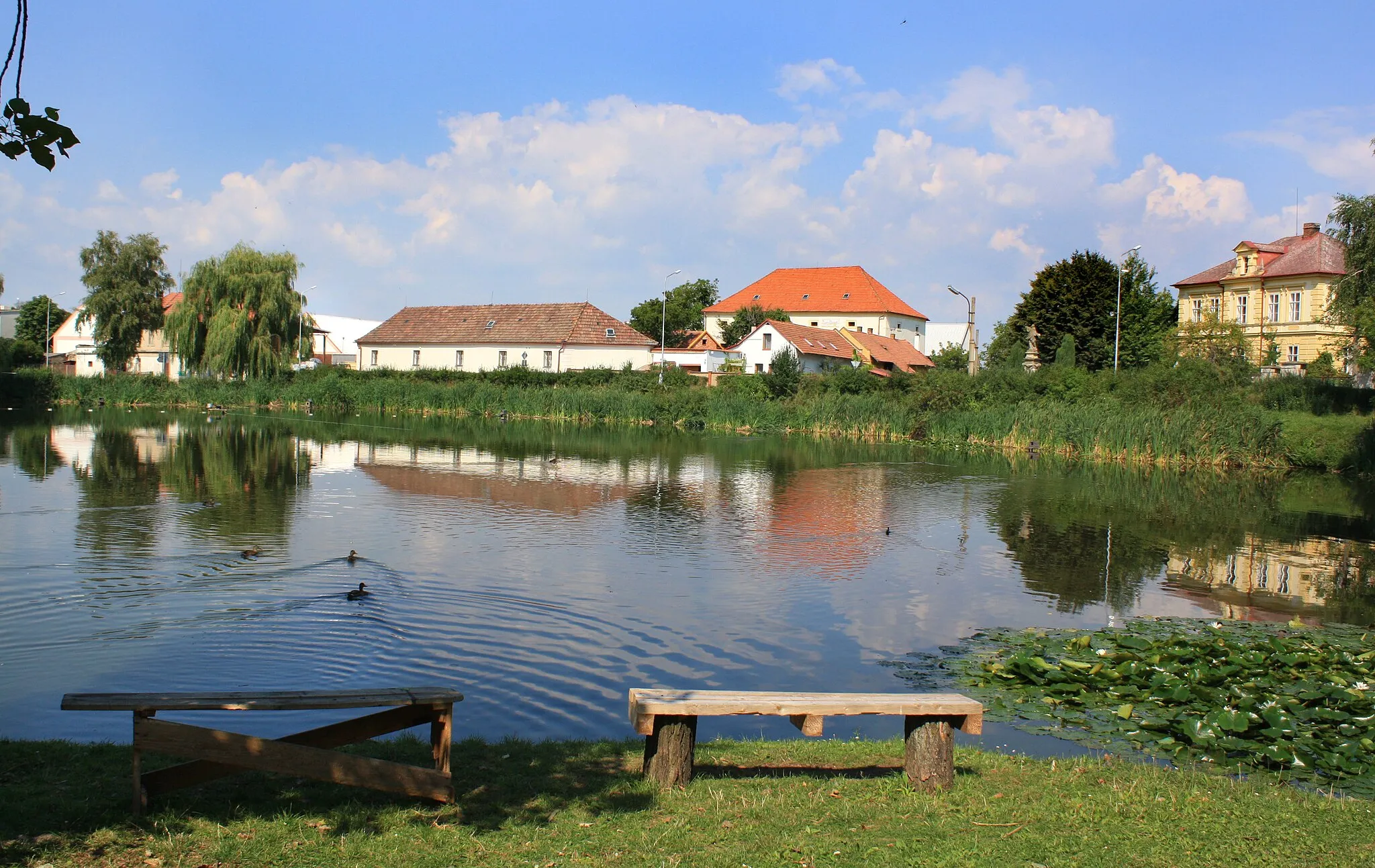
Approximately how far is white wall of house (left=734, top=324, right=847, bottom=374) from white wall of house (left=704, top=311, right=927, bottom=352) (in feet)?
78.9

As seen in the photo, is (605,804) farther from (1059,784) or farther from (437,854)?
(1059,784)

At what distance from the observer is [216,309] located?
6506cm

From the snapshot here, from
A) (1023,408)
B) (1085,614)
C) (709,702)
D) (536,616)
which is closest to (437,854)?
(709,702)

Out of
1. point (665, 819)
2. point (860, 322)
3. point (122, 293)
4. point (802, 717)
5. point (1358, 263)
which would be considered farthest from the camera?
point (860, 322)

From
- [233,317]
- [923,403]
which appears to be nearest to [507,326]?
[233,317]

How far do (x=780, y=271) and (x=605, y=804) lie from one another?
113 metres

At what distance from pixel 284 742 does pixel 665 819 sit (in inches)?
90.5

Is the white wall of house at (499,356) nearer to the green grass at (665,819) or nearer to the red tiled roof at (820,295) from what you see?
the red tiled roof at (820,295)

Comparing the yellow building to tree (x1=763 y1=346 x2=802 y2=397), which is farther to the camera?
tree (x1=763 y1=346 x2=802 y2=397)

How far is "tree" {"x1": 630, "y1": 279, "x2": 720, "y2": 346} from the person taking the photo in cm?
10619

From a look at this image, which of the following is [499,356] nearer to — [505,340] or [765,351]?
[505,340]

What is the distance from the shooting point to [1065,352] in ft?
200

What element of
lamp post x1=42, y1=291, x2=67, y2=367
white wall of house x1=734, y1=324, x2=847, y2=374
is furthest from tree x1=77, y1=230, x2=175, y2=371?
white wall of house x1=734, y1=324, x2=847, y2=374

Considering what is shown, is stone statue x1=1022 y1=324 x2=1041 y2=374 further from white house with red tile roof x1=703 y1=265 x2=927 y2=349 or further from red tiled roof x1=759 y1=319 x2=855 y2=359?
white house with red tile roof x1=703 y1=265 x2=927 y2=349
